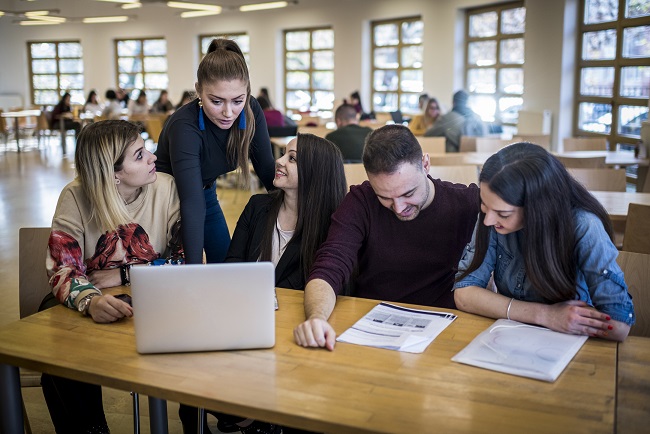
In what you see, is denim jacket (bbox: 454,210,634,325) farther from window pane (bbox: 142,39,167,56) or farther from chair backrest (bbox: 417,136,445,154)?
window pane (bbox: 142,39,167,56)

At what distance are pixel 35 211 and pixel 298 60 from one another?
8718 millimetres

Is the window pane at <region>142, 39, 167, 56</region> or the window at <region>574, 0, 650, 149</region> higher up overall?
the window pane at <region>142, 39, 167, 56</region>

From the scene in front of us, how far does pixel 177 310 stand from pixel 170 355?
0.41 feet

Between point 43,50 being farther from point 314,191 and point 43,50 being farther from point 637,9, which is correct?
point 314,191

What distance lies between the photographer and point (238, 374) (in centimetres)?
157

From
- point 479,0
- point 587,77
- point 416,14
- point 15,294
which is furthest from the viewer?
point 416,14

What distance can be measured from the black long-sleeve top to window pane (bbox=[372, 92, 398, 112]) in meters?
10.7

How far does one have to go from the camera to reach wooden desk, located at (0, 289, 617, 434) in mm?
1356

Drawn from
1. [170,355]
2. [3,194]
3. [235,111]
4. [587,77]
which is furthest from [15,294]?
[587,77]

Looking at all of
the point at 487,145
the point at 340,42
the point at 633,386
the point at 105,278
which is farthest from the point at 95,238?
the point at 340,42

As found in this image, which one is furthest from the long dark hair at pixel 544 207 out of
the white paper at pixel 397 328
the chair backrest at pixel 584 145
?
the chair backrest at pixel 584 145

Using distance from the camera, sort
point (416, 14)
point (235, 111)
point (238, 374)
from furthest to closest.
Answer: point (416, 14)
point (235, 111)
point (238, 374)

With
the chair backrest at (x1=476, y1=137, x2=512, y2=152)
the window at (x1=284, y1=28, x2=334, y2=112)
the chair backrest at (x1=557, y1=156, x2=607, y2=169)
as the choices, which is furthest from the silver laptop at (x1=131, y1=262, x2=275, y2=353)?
the window at (x1=284, y1=28, x2=334, y2=112)

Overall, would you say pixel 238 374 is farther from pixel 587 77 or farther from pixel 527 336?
pixel 587 77
